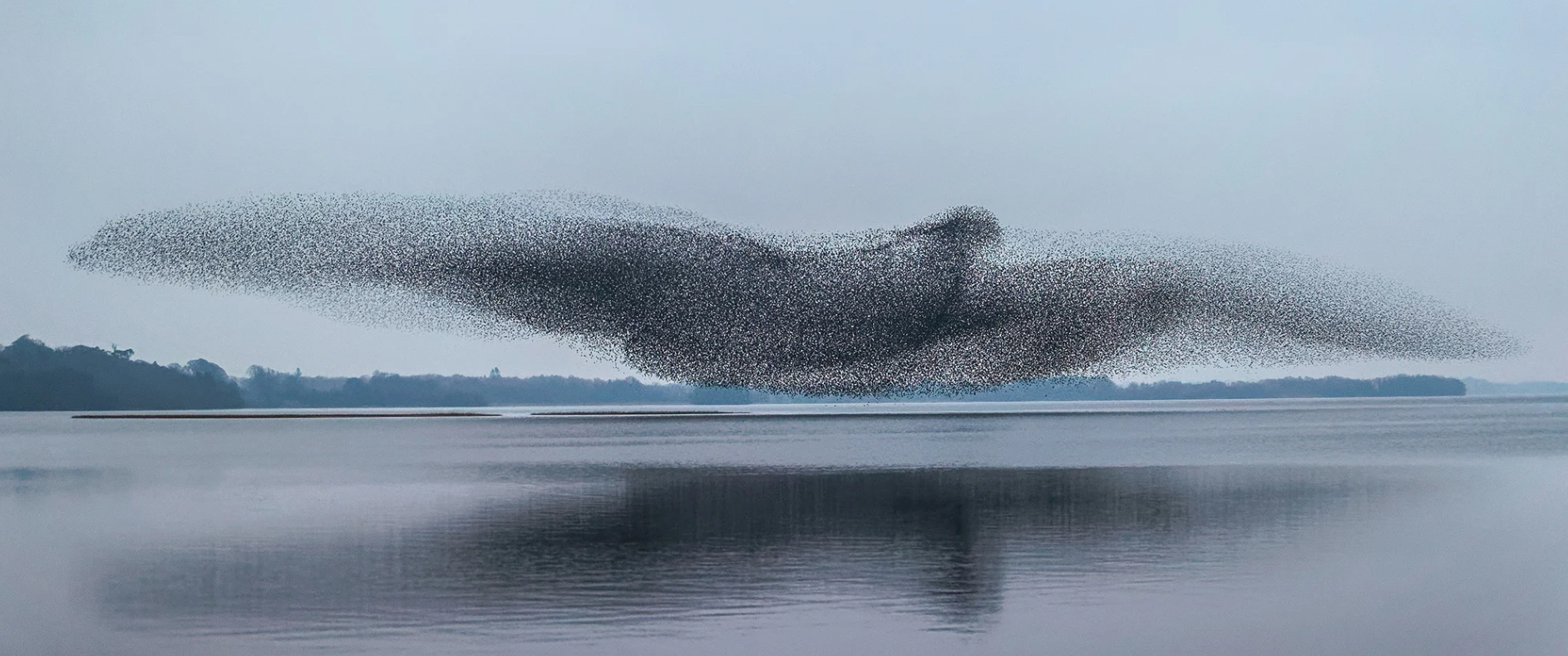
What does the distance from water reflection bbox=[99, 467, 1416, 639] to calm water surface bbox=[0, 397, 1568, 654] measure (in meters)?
0.05

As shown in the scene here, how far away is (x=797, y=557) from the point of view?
468 inches

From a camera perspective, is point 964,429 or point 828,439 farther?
point 964,429

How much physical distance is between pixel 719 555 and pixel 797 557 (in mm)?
710

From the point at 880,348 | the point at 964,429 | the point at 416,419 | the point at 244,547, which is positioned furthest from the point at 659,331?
the point at 244,547

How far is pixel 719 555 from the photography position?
477 inches

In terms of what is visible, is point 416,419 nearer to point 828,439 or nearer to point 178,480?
point 828,439

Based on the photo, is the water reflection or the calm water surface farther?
the water reflection

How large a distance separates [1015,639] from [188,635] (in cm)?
515

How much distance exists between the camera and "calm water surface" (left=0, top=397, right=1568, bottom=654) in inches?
342

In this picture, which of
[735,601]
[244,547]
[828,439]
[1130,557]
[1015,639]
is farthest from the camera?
[828,439]

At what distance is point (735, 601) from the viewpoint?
9648mm

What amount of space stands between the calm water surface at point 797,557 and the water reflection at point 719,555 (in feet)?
0.17

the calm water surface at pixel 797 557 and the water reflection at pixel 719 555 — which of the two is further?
the water reflection at pixel 719 555

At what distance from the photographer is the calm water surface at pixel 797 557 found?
869 centimetres
